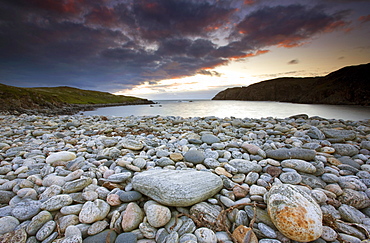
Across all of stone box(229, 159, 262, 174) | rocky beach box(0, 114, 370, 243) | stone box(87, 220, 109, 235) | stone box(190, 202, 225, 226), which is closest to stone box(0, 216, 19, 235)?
rocky beach box(0, 114, 370, 243)

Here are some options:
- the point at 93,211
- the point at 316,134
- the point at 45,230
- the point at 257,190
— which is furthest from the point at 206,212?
the point at 316,134

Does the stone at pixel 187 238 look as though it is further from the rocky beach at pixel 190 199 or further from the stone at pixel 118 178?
the stone at pixel 118 178

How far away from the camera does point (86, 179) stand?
2.63 meters

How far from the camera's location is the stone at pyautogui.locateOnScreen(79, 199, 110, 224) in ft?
6.76

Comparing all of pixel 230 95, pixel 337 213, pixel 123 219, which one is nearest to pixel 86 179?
pixel 123 219

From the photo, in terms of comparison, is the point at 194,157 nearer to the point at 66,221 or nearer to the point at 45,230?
the point at 66,221

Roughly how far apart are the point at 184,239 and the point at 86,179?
1909 millimetres

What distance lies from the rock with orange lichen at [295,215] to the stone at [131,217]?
1.76 m

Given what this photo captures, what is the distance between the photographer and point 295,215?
6.01 ft

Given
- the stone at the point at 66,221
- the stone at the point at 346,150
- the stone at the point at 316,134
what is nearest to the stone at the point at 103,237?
the stone at the point at 66,221

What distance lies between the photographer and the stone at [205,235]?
183 centimetres

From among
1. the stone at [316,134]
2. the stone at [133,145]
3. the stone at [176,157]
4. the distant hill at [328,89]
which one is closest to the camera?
the stone at [176,157]

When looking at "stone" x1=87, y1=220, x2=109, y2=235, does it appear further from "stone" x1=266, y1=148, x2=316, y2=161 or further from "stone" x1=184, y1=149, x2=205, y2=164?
"stone" x1=266, y1=148, x2=316, y2=161

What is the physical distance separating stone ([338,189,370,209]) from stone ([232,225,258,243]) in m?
1.81
